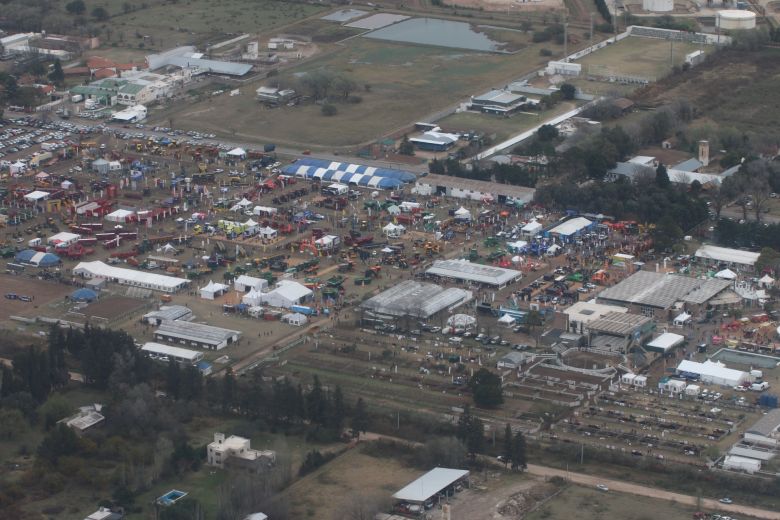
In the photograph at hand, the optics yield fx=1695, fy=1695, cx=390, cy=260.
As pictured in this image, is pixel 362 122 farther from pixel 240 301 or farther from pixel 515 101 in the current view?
pixel 240 301

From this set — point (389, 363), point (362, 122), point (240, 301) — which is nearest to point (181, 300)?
point (240, 301)

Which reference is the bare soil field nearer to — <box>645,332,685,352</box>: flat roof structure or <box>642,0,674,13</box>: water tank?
<box>645,332,685,352</box>: flat roof structure

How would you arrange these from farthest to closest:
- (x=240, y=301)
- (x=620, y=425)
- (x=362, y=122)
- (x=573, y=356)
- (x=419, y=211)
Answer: (x=362, y=122) → (x=419, y=211) → (x=240, y=301) → (x=573, y=356) → (x=620, y=425)

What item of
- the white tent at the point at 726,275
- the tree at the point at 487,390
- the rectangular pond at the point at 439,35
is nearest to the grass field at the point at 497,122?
the rectangular pond at the point at 439,35

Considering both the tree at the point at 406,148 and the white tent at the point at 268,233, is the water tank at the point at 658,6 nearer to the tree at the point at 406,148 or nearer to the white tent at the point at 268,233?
the tree at the point at 406,148

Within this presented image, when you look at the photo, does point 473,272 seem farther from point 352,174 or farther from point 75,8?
point 75,8
